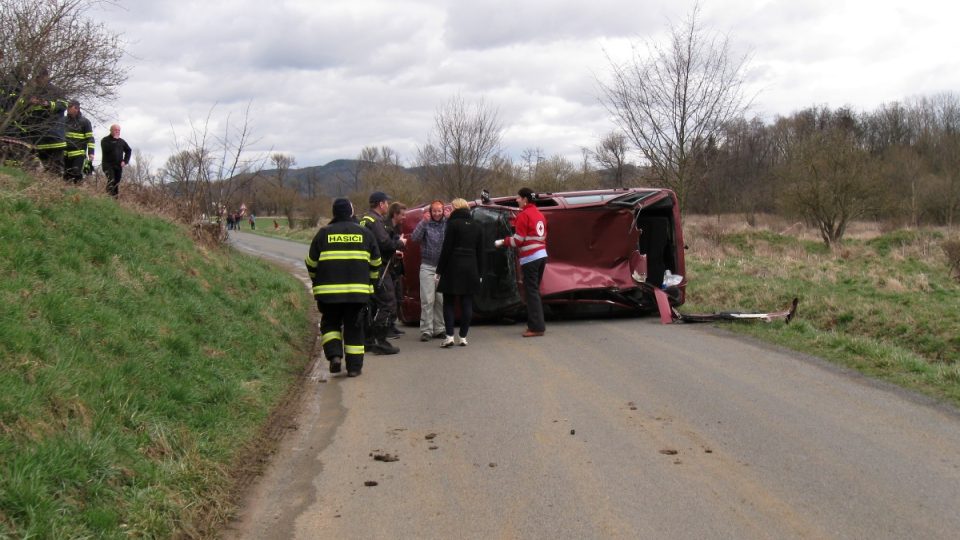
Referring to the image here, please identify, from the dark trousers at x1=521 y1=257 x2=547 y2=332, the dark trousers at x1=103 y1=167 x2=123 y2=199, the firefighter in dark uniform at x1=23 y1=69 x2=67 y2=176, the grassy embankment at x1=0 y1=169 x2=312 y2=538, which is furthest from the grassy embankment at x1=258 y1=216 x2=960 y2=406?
the dark trousers at x1=103 y1=167 x2=123 y2=199

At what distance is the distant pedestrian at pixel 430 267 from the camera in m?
10.7

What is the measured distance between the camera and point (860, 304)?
39.9 ft

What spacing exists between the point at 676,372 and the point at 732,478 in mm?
3131

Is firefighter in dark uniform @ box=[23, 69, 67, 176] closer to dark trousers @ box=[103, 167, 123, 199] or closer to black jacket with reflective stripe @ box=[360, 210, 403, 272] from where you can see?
dark trousers @ box=[103, 167, 123, 199]

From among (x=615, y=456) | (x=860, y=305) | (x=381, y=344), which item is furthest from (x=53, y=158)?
(x=860, y=305)

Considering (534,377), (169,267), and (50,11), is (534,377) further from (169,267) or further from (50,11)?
(50,11)

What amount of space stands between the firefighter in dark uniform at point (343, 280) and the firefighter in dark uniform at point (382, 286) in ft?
3.74

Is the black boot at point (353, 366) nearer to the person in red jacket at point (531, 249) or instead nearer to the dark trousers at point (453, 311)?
the dark trousers at point (453, 311)

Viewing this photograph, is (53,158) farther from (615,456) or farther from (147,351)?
(615,456)

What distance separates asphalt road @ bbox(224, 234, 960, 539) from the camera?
4.12 m

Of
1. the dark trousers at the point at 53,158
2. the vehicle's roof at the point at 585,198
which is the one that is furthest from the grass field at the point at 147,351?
the vehicle's roof at the point at 585,198

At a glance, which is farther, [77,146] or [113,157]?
[113,157]

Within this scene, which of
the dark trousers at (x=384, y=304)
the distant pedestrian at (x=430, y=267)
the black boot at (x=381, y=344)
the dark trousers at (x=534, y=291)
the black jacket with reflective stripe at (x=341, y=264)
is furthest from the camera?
the distant pedestrian at (x=430, y=267)

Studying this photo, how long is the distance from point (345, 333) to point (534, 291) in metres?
3.34
